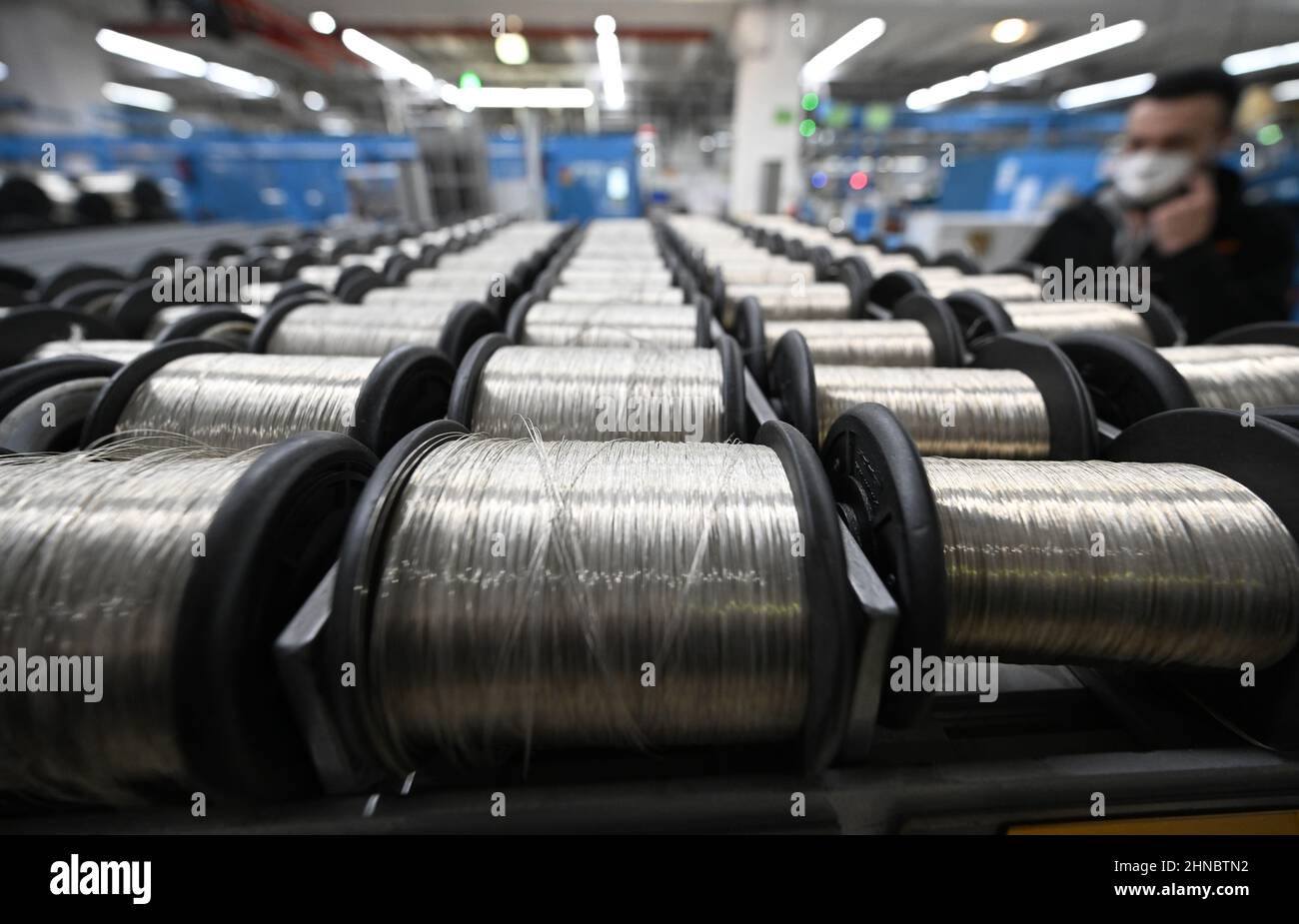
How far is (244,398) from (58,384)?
465mm

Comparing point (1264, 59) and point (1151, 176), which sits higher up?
point (1264, 59)

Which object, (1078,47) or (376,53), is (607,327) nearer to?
(376,53)

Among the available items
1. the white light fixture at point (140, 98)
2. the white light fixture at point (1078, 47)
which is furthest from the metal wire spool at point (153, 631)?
the white light fixture at point (140, 98)

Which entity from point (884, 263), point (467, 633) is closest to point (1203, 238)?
point (884, 263)

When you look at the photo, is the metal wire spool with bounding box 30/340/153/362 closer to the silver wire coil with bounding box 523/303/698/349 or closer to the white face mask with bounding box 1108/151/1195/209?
the silver wire coil with bounding box 523/303/698/349

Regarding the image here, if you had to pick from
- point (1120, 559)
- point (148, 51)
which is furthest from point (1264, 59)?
point (148, 51)

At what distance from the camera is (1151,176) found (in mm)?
2936

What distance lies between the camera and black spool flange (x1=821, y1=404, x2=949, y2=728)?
0.88 m

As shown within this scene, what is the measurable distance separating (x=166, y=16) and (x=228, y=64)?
6.39 m

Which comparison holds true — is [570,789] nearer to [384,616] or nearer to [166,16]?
[384,616]

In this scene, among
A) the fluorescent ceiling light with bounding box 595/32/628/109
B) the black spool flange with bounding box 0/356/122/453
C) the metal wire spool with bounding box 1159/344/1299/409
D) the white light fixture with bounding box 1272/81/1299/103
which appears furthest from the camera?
the white light fixture with bounding box 1272/81/1299/103

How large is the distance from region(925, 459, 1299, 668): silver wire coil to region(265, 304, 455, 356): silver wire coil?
1.90 meters

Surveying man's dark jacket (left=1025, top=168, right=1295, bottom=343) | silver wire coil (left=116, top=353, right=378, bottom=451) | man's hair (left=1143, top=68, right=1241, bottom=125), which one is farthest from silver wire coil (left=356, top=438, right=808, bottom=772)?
man's hair (left=1143, top=68, right=1241, bottom=125)

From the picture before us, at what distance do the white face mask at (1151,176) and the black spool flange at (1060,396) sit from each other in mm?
2095
